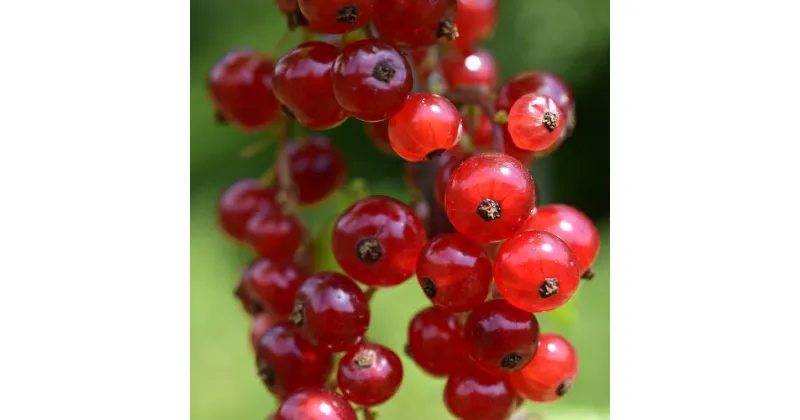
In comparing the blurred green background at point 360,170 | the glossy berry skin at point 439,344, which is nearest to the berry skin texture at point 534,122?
the glossy berry skin at point 439,344

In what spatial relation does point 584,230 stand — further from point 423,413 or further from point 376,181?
point 376,181

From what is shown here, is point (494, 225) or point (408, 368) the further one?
point (408, 368)

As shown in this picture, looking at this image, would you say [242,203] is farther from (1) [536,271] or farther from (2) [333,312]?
(1) [536,271]

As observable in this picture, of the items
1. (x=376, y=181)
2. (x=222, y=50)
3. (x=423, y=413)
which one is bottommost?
(x=423, y=413)

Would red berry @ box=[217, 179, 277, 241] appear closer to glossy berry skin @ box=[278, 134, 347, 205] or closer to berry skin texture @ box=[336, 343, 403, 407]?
glossy berry skin @ box=[278, 134, 347, 205]

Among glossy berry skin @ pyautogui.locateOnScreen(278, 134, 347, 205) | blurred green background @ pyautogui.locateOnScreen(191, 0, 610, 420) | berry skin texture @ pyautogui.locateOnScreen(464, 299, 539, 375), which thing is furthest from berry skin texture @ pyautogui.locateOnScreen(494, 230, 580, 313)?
blurred green background @ pyautogui.locateOnScreen(191, 0, 610, 420)

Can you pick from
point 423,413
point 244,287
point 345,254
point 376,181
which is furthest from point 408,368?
point 376,181
